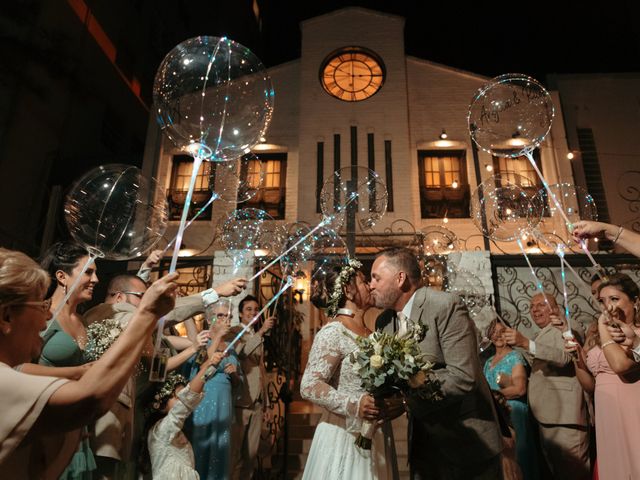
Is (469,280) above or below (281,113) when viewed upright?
below

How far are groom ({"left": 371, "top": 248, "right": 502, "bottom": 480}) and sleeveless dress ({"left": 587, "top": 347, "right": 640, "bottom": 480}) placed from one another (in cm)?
117

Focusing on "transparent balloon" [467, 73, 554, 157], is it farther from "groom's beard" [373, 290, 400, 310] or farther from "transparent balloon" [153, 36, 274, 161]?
"transparent balloon" [153, 36, 274, 161]

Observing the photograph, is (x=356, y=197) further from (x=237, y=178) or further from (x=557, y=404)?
(x=557, y=404)

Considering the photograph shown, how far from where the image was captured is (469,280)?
21.1 ft

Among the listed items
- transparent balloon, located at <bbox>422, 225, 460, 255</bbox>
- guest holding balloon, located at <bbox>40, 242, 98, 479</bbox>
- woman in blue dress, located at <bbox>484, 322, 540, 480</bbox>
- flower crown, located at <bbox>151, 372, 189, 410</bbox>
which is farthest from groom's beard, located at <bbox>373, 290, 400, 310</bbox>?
transparent balloon, located at <bbox>422, 225, 460, 255</bbox>

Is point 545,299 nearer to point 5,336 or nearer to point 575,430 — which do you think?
point 575,430

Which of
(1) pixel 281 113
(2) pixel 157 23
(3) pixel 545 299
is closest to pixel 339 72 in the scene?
(1) pixel 281 113

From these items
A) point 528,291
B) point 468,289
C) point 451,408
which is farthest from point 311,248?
point 528,291

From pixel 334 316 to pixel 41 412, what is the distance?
234cm

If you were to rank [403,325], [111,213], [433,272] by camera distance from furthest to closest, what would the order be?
[433,272], [111,213], [403,325]

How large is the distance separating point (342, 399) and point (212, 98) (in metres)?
2.04

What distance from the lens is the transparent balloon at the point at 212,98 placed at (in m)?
2.74

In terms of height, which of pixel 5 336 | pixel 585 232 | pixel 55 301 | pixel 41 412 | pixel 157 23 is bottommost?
pixel 41 412

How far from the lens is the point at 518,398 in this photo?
4.75 metres
